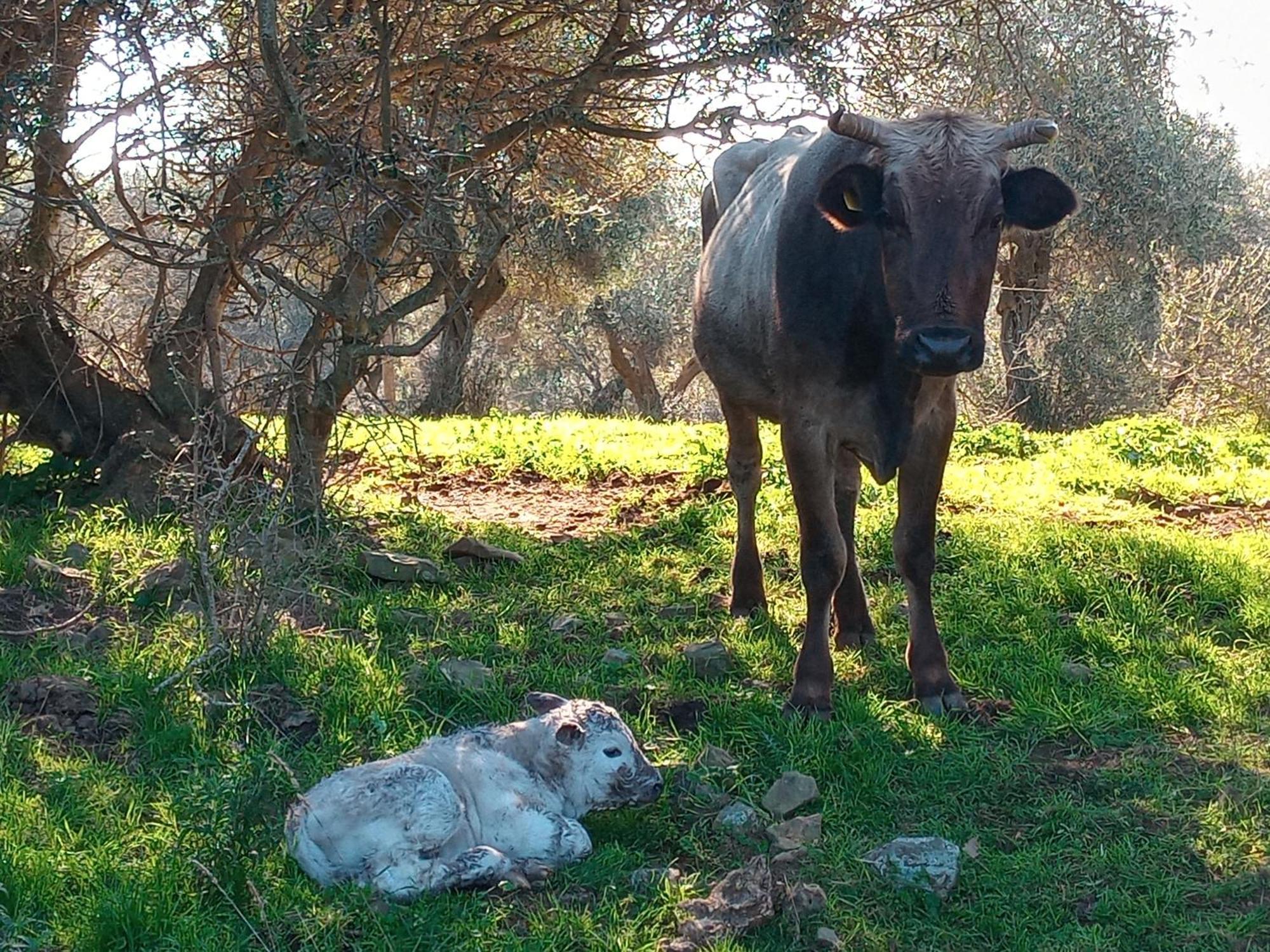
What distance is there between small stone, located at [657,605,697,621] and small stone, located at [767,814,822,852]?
237 cm

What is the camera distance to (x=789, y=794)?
4.40 meters

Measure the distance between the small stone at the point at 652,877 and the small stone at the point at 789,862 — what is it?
0.99 ft

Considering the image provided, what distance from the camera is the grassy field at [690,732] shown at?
367 centimetres

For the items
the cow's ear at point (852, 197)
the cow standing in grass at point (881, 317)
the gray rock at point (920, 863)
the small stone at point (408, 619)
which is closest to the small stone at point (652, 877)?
the gray rock at point (920, 863)

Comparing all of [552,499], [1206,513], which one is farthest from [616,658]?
[1206,513]

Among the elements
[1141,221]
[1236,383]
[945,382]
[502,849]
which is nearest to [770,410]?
[945,382]

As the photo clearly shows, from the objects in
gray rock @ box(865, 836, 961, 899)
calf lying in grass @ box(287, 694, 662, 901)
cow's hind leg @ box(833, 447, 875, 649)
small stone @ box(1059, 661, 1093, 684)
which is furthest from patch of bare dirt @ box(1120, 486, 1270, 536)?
calf lying in grass @ box(287, 694, 662, 901)

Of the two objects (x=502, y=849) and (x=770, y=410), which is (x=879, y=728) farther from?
(x=770, y=410)

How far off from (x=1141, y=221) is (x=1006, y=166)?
15283mm

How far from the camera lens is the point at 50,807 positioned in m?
4.17

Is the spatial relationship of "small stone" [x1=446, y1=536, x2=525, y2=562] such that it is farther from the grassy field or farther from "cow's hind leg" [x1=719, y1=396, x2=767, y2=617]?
"cow's hind leg" [x1=719, y1=396, x2=767, y2=617]

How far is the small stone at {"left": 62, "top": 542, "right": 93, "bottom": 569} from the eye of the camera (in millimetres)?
6594

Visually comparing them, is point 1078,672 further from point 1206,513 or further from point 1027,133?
point 1206,513

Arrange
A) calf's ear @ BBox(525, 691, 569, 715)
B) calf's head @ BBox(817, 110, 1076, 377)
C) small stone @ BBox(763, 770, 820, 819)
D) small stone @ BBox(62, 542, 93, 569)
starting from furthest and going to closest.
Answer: small stone @ BBox(62, 542, 93, 569) → calf's head @ BBox(817, 110, 1076, 377) → calf's ear @ BBox(525, 691, 569, 715) → small stone @ BBox(763, 770, 820, 819)
